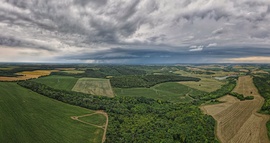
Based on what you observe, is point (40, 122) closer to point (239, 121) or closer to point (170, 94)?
point (239, 121)

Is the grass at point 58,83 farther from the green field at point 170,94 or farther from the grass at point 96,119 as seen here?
the grass at point 96,119

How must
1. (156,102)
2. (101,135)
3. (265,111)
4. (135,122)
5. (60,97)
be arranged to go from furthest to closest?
(156,102) < (60,97) < (265,111) < (135,122) < (101,135)

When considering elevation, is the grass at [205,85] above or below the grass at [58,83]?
below

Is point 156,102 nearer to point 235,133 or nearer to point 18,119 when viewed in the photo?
point 235,133

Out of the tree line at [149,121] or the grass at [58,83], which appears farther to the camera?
the grass at [58,83]

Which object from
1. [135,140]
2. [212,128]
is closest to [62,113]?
[135,140]

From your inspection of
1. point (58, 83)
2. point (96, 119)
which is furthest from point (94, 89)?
point (96, 119)

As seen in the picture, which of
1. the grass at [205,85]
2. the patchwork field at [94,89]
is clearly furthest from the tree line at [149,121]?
the grass at [205,85]
